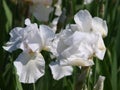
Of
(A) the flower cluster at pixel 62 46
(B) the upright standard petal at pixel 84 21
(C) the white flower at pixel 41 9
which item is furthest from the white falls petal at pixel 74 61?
(C) the white flower at pixel 41 9

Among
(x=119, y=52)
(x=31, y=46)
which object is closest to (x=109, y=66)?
(x=119, y=52)

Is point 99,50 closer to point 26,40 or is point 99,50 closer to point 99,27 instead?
point 99,27

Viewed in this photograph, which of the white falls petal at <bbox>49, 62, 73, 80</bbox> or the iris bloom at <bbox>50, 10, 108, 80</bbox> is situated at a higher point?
the iris bloom at <bbox>50, 10, 108, 80</bbox>

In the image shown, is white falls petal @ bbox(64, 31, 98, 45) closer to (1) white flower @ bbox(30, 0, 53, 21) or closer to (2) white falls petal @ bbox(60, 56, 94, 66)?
(2) white falls petal @ bbox(60, 56, 94, 66)

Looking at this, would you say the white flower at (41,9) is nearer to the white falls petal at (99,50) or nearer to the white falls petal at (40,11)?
the white falls petal at (40,11)

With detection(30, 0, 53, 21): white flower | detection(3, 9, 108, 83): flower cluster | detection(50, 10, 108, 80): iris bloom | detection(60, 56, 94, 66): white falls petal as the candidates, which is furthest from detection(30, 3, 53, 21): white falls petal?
detection(60, 56, 94, 66): white falls petal

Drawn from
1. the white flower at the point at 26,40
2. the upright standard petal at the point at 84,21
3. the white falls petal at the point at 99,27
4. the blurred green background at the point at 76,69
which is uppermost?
the upright standard petal at the point at 84,21

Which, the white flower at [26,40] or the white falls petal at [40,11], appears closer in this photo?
the white flower at [26,40]
